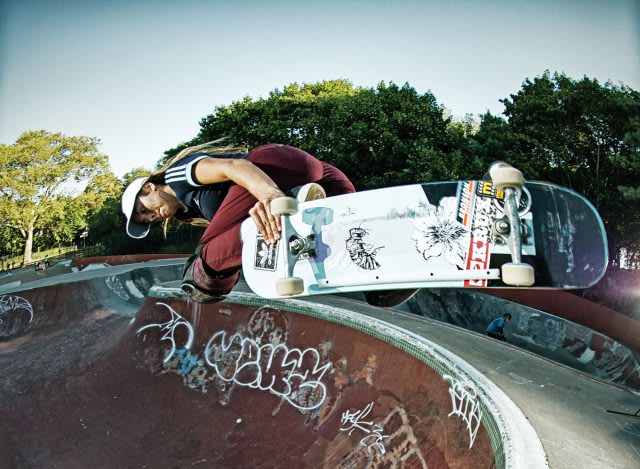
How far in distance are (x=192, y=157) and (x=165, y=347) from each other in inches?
242

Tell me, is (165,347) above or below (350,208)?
below

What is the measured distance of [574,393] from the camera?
5.07m

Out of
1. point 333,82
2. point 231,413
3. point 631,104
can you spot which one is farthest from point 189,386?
point 333,82

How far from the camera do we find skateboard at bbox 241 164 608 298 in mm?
2656

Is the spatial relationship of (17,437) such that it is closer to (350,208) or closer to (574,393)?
(350,208)

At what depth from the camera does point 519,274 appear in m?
2.26

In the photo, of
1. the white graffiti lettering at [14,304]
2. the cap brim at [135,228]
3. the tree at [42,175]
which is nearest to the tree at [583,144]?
the cap brim at [135,228]

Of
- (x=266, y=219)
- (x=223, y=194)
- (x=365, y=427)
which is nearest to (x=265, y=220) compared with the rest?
(x=266, y=219)

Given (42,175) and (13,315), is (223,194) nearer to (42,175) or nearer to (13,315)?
(13,315)

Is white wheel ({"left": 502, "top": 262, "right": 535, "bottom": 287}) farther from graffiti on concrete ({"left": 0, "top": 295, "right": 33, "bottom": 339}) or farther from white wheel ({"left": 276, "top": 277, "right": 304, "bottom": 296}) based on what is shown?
graffiti on concrete ({"left": 0, "top": 295, "right": 33, "bottom": 339})

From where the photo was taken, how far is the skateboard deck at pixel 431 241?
8.85 feet

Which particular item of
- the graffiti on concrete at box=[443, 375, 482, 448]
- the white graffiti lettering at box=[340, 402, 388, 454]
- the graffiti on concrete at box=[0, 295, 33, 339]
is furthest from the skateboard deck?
the graffiti on concrete at box=[0, 295, 33, 339]

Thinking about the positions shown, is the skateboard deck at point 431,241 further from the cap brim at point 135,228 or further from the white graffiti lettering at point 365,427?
the white graffiti lettering at point 365,427

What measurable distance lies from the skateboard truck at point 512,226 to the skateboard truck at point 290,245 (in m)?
1.17
